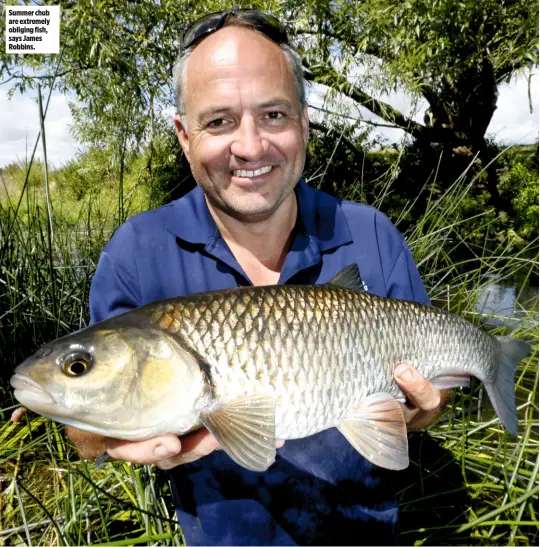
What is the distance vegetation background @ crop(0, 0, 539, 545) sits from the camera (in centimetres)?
203

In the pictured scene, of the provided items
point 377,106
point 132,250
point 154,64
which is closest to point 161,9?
point 154,64

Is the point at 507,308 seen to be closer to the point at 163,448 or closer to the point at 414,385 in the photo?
the point at 414,385

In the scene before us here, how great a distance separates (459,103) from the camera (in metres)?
7.46

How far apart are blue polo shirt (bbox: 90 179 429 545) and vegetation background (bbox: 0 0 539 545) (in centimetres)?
30

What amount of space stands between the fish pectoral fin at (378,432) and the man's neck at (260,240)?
19.3 inches

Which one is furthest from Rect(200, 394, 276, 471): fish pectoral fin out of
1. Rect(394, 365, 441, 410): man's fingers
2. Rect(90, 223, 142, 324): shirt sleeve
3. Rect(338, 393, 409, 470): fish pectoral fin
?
Rect(90, 223, 142, 324): shirt sleeve

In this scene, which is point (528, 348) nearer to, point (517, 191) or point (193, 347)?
point (193, 347)

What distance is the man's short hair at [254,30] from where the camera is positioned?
5.48 feet

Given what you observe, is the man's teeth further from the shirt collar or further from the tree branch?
the tree branch

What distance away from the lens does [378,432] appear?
1.33 m

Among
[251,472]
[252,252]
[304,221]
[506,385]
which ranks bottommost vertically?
[251,472]

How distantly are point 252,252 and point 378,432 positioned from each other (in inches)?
25.8

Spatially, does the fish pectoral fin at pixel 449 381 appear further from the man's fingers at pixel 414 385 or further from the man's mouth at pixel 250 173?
the man's mouth at pixel 250 173

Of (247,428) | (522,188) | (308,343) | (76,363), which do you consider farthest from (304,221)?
(522,188)
